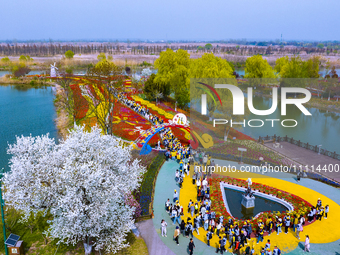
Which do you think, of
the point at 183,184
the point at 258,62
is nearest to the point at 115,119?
the point at 183,184

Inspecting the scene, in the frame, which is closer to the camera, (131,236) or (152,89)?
(131,236)

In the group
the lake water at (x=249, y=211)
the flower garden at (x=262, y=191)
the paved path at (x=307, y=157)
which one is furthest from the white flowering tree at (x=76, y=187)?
the paved path at (x=307, y=157)

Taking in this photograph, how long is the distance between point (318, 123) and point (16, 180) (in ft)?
174

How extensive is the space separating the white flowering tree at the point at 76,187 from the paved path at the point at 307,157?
21.5 m

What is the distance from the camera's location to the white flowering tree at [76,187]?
557 inches

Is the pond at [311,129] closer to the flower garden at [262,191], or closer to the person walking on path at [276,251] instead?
the flower garden at [262,191]

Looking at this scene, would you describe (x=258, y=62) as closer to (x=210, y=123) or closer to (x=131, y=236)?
(x=210, y=123)

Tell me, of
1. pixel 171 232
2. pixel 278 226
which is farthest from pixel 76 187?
pixel 278 226

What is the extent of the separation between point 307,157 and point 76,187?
27.3 m

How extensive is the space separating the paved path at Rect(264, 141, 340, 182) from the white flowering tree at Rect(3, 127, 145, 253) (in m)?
21.5

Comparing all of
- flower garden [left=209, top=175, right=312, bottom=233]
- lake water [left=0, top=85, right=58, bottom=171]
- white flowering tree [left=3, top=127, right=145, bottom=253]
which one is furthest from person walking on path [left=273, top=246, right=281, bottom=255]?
lake water [left=0, top=85, right=58, bottom=171]

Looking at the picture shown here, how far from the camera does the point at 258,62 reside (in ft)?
253

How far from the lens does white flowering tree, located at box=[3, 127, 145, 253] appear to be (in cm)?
1416

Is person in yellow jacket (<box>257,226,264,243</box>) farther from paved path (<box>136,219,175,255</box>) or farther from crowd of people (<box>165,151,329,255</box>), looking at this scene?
paved path (<box>136,219,175,255</box>)
